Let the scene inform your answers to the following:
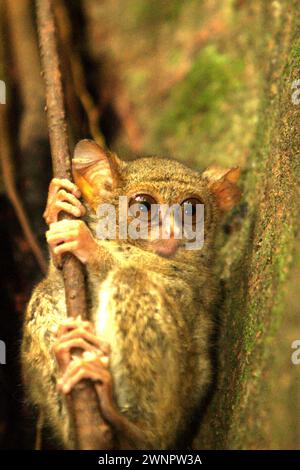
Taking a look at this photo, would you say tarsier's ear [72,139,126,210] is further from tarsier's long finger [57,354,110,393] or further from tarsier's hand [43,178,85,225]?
tarsier's long finger [57,354,110,393]

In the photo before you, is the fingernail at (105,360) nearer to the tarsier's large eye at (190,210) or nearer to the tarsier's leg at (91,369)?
the tarsier's leg at (91,369)

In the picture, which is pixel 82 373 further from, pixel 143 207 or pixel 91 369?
pixel 143 207

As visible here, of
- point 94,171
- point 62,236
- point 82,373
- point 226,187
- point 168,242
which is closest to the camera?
point 82,373

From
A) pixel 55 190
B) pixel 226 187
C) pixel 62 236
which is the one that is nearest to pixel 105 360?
pixel 62 236

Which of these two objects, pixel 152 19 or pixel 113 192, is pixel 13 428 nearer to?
pixel 113 192

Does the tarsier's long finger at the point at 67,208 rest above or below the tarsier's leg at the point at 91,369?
above

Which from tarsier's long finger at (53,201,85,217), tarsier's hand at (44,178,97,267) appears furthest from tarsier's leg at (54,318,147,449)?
tarsier's long finger at (53,201,85,217)

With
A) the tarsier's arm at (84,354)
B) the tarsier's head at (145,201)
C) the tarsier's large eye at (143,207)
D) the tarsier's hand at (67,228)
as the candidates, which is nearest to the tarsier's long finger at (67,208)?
the tarsier's hand at (67,228)
